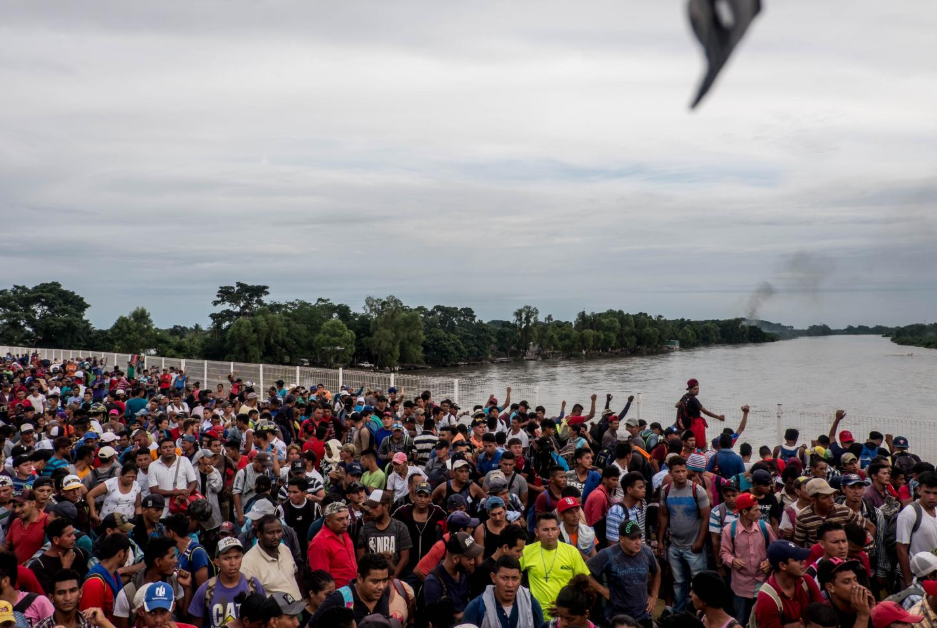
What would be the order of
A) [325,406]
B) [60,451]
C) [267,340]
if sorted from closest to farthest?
[60,451]
[325,406]
[267,340]

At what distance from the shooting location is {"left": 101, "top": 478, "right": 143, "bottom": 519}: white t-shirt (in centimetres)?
683

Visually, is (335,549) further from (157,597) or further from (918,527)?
(918,527)

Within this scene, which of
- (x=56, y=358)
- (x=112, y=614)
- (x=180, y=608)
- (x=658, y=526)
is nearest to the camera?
(x=112, y=614)

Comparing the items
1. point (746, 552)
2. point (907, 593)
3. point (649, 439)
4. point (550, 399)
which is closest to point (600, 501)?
point (746, 552)

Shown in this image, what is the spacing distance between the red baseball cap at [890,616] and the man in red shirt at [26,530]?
5.78m

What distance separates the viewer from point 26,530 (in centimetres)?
578

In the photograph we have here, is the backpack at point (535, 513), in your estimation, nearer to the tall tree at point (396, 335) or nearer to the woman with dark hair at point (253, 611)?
the woman with dark hair at point (253, 611)

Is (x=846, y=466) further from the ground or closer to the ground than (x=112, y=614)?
further from the ground

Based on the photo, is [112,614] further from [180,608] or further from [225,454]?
[225,454]

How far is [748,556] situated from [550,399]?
10.7m

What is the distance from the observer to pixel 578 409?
11.6m

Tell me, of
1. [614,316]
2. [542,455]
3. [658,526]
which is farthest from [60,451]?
[614,316]

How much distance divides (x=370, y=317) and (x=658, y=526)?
62.3m

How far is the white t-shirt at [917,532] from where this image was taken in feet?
17.9
